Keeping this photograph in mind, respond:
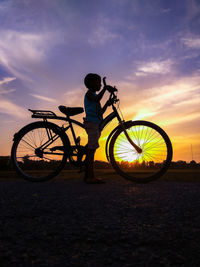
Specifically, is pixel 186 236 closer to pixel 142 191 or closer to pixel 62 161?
pixel 142 191

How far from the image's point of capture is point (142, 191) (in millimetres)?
3561

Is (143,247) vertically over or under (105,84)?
under

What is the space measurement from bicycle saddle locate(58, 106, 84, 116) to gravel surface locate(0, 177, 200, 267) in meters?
1.79

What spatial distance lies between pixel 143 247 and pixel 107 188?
208 cm

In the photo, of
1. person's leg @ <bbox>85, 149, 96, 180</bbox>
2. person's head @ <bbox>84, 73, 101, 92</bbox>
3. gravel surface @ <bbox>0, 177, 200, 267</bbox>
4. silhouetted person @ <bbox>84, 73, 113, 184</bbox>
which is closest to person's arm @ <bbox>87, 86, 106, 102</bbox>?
silhouetted person @ <bbox>84, 73, 113, 184</bbox>

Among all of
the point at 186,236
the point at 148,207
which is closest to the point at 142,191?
the point at 148,207

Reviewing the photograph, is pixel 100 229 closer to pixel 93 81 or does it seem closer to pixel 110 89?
pixel 110 89

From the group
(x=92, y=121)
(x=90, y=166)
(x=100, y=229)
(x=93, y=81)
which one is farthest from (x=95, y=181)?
(x=100, y=229)

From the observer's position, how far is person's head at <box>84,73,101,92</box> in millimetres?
4695

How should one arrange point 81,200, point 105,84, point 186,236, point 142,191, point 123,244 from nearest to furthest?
1. point 123,244
2. point 186,236
3. point 81,200
4. point 142,191
5. point 105,84

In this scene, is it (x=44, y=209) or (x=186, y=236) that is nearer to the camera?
(x=186, y=236)

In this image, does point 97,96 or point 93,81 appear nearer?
point 97,96

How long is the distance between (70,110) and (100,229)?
2980 mm

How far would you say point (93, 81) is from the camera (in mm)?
4691
